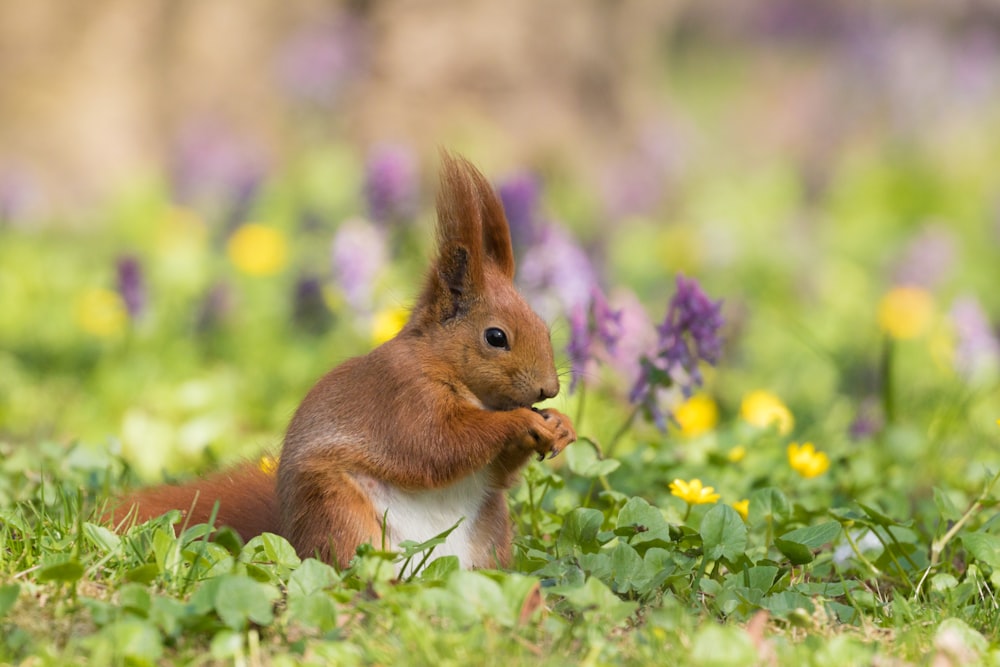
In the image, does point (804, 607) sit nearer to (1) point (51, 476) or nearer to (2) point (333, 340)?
(1) point (51, 476)

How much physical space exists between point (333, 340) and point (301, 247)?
4.14 feet

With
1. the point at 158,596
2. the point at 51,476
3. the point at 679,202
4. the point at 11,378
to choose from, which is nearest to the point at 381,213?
the point at 11,378

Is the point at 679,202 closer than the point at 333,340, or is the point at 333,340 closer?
the point at 333,340

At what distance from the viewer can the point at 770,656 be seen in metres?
2.04

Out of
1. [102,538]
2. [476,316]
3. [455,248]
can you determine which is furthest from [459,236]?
[102,538]

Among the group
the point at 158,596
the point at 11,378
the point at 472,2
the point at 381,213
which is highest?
the point at 472,2

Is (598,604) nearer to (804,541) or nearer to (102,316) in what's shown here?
(804,541)

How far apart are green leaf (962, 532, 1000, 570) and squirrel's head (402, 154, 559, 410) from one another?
91cm

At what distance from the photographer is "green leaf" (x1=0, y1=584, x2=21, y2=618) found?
2.00m

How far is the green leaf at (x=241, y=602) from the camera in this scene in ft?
6.64

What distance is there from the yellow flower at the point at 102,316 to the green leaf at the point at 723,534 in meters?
2.89

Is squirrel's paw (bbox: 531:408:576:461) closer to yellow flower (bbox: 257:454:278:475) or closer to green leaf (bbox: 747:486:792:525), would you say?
green leaf (bbox: 747:486:792:525)

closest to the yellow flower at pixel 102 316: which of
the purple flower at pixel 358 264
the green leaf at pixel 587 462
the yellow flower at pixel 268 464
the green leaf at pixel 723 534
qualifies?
the purple flower at pixel 358 264

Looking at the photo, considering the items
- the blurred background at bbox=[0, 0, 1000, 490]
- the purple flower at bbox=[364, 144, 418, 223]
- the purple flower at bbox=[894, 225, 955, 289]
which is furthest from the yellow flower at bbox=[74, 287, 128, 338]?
the purple flower at bbox=[894, 225, 955, 289]
